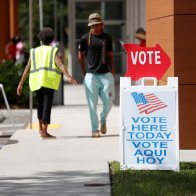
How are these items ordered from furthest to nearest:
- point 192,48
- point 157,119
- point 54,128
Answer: point 54,128 < point 192,48 < point 157,119

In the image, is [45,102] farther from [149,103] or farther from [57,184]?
[57,184]

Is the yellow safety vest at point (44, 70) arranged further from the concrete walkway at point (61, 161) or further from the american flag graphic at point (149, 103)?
the american flag graphic at point (149, 103)

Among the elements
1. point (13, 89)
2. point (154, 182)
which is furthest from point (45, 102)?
point (13, 89)

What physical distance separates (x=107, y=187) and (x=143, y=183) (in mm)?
404

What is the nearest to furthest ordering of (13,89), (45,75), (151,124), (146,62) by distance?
(151,124) < (146,62) < (45,75) < (13,89)

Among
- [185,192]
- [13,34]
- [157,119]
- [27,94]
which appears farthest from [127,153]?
[13,34]

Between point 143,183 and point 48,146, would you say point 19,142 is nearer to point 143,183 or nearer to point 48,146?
point 48,146

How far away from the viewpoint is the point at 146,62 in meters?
10.6

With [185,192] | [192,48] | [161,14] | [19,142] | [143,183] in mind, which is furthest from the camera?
[19,142]

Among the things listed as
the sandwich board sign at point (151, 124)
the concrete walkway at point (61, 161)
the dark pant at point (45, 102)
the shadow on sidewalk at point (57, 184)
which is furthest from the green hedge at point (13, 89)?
the sandwich board sign at point (151, 124)

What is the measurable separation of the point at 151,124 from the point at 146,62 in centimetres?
74

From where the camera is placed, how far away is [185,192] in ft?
29.5

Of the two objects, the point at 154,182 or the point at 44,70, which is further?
the point at 44,70

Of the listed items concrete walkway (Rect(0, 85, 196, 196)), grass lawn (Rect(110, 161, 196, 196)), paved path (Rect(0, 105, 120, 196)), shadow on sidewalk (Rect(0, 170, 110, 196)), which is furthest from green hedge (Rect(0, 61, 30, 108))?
shadow on sidewalk (Rect(0, 170, 110, 196))
